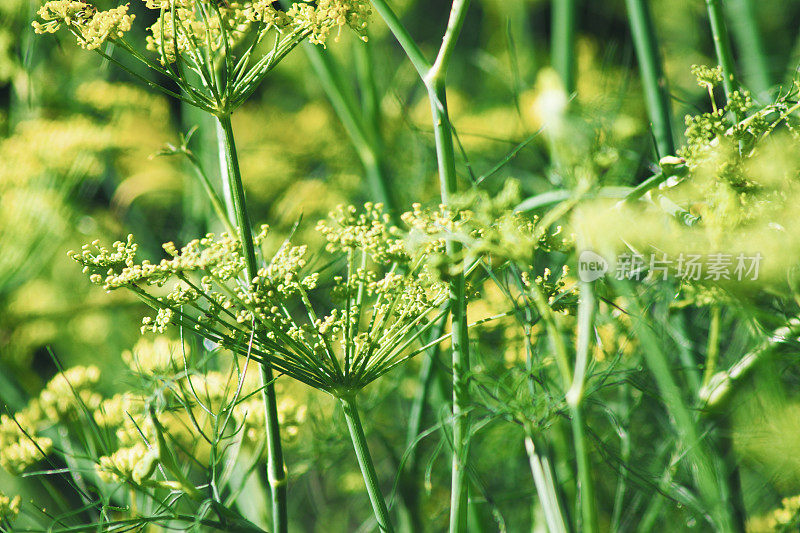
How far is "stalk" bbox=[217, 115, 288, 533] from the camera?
0.31 m

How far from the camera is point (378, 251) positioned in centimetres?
33

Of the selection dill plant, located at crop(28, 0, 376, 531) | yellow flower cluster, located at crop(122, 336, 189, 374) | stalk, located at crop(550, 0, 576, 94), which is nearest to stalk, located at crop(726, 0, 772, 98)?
stalk, located at crop(550, 0, 576, 94)

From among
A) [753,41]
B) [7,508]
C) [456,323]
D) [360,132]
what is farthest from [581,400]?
[753,41]

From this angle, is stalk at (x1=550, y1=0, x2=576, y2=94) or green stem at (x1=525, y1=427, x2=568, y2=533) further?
stalk at (x1=550, y1=0, x2=576, y2=94)

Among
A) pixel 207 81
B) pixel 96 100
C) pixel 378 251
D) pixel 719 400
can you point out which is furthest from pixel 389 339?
pixel 96 100

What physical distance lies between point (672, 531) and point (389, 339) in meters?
0.49

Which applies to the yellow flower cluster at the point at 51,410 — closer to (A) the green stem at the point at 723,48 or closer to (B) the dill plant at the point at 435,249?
(B) the dill plant at the point at 435,249

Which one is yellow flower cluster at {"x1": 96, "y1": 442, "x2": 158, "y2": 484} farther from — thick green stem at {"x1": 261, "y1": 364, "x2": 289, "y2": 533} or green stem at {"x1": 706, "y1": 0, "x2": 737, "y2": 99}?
green stem at {"x1": 706, "y1": 0, "x2": 737, "y2": 99}

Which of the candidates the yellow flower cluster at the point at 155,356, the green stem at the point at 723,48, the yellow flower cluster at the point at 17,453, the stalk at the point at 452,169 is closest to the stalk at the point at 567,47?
the green stem at the point at 723,48

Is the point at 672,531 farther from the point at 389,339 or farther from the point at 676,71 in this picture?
the point at 676,71

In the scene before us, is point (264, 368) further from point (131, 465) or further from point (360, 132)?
point (360, 132)

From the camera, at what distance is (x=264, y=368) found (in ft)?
1.09

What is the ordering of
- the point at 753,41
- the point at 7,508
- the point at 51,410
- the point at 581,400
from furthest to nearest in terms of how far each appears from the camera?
the point at 753,41
the point at 51,410
the point at 7,508
the point at 581,400

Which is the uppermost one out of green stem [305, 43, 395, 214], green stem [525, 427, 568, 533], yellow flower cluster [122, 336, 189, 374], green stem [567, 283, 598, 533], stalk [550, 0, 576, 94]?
stalk [550, 0, 576, 94]
